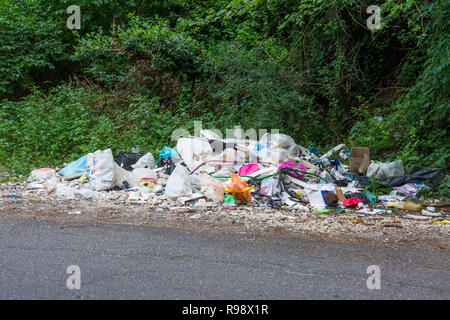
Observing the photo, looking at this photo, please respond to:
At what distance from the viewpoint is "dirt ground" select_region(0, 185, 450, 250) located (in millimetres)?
4160

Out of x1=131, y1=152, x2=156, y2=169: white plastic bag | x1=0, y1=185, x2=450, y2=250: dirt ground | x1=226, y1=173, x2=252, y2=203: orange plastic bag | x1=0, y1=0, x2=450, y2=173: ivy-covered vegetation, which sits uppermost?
x1=0, y1=0, x2=450, y2=173: ivy-covered vegetation

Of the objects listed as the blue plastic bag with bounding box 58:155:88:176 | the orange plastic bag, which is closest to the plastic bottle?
the orange plastic bag

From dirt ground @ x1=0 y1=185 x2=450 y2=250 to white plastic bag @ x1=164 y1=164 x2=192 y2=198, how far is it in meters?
0.23

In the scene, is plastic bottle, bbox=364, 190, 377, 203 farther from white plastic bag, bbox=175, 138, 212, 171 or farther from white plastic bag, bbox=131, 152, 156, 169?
white plastic bag, bbox=131, 152, 156, 169

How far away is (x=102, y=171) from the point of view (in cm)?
619

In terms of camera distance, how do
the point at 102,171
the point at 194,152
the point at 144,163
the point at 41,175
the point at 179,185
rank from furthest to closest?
the point at 144,163 < the point at 194,152 < the point at 41,175 < the point at 102,171 < the point at 179,185

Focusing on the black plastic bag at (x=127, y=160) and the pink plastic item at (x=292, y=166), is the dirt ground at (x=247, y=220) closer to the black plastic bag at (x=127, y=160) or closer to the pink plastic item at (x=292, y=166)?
the pink plastic item at (x=292, y=166)

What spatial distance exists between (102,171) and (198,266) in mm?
3639

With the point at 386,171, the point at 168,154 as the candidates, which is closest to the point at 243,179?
the point at 168,154

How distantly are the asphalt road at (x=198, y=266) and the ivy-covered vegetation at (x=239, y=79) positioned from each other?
4.25m

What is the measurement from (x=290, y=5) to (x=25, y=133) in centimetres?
747

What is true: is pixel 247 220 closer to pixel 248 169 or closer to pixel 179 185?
pixel 179 185

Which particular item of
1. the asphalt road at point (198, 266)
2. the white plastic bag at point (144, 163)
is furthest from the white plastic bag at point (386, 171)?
the white plastic bag at point (144, 163)

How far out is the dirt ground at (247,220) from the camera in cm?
416
